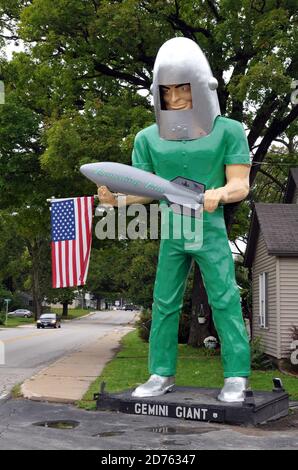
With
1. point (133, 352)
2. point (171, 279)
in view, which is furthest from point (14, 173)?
point (171, 279)

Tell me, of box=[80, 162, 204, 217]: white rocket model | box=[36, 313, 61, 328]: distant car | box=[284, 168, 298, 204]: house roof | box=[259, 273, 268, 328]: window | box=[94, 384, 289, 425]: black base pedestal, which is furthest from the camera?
box=[36, 313, 61, 328]: distant car

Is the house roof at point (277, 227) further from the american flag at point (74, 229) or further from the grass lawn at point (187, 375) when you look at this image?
the american flag at point (74, 229)

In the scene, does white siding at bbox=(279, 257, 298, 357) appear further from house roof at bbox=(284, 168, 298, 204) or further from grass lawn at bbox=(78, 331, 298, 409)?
house roof at bbox=(284, 168, 298, 204)

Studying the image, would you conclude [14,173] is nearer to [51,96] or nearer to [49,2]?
[51,96]

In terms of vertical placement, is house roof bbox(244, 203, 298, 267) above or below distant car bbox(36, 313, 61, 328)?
above

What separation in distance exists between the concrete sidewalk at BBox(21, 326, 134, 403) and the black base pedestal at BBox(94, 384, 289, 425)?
1.77 metres

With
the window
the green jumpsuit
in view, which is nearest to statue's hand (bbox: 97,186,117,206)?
the green jumpsuit

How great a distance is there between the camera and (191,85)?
7.17 metres

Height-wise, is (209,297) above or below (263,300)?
above

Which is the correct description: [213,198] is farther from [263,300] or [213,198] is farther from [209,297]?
[263,300]

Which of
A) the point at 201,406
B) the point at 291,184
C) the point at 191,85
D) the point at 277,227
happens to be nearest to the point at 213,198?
the point at 191,85

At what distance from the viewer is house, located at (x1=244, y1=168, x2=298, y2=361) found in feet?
44.2

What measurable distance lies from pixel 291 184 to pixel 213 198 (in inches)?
423
